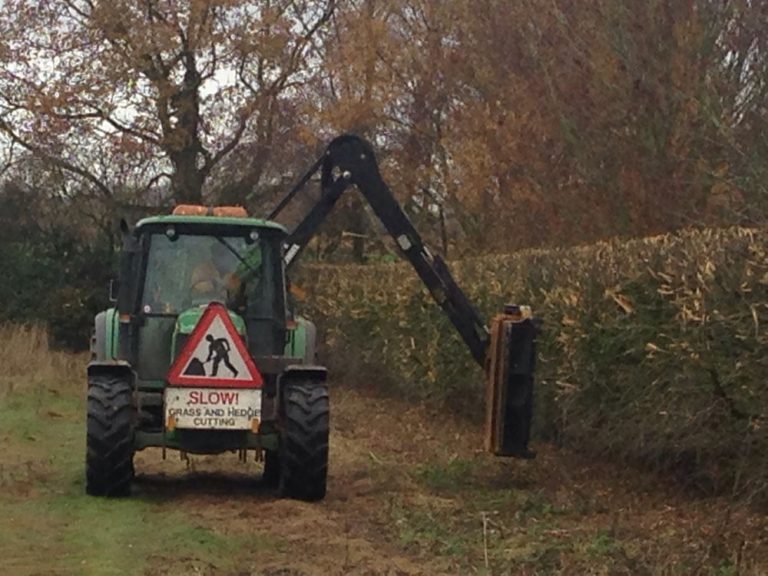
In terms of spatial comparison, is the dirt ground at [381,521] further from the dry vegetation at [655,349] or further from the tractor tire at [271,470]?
the dry vegetation at [655,349]

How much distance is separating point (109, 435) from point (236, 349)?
3.83ft

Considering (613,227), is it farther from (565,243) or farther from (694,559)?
(694,559)

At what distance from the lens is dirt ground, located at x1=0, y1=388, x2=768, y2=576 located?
8.07 meters

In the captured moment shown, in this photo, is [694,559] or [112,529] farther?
[112,529]

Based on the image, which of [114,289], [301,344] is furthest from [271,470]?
[114,289]

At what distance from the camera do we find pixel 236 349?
34.7ft

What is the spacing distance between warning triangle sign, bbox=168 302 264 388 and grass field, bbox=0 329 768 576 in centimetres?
97

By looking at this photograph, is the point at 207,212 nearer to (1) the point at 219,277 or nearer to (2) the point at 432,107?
(1) the point at 219,277

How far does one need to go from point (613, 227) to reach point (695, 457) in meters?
6.75

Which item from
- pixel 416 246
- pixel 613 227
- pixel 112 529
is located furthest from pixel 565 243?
pixel 112 529

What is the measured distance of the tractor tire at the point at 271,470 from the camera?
11.8 metres

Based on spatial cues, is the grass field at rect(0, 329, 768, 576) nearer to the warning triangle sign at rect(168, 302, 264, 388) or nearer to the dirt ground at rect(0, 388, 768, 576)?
the dirt ground at rect(0, 388, 768, 576)

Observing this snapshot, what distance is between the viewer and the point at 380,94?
90.0 feet

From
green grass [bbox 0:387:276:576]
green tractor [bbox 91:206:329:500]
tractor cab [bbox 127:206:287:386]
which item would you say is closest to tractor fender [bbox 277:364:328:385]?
green tractor [bbox 91:206:329:500]
